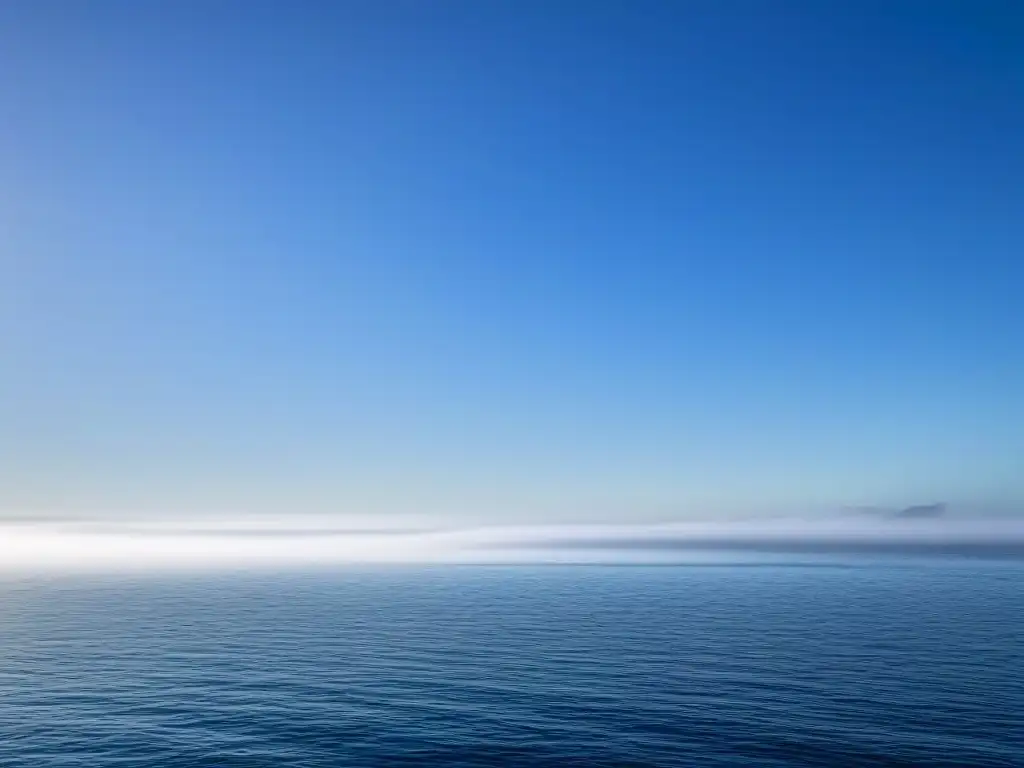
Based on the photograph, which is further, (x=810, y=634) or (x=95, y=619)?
(x=95, y=619)

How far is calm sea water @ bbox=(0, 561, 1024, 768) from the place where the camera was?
57000mm

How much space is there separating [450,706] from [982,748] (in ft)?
151

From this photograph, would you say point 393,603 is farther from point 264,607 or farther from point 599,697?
point 599,697

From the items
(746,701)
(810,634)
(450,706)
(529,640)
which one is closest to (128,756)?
(450,706)

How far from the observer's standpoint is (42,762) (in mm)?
54750

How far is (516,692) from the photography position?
76.4 metres

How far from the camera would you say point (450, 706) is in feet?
231

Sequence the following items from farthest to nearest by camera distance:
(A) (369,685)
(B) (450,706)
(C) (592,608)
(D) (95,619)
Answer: (C) (592,608) < (D) (95,619) < (A) (369,685) < (B) (450,706)

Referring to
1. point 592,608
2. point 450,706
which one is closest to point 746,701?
point 450,706

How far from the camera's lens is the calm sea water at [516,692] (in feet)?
187

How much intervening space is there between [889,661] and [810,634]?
25.4 metres

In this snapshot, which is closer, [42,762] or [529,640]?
[42,762]

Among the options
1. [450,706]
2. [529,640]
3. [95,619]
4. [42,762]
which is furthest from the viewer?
[95,619]

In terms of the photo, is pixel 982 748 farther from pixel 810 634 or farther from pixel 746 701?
pixel 810 634
